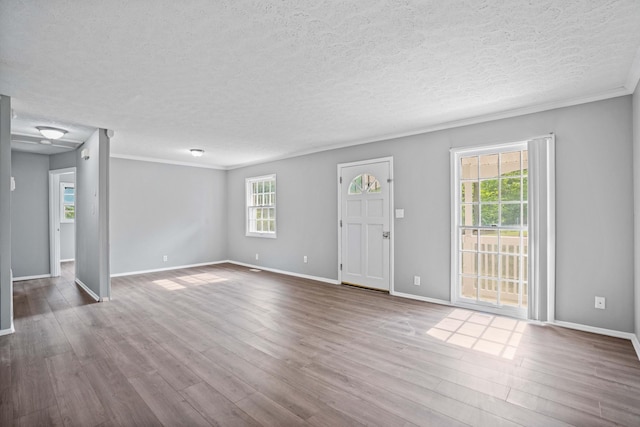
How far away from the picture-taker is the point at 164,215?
7.11 metres

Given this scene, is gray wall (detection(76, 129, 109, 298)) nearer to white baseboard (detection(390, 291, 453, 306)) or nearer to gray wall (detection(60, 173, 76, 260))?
gray wall (detection(60, 173, 76, 260))

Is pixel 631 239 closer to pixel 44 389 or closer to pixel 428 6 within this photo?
pixel 428 6

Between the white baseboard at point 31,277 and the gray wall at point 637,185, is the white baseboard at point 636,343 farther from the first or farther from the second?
the white baseboard at point 31,277

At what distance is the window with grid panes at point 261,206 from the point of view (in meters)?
7.17

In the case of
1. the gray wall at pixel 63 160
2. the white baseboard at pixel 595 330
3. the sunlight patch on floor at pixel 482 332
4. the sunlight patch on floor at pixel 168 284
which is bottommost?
the sunlight patch on floor at pixel 482 332

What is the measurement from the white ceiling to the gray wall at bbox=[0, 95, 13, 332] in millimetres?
258

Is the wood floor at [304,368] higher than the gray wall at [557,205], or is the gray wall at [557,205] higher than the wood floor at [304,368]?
the gray wall at [557,205]

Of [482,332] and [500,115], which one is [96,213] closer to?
[482,332]

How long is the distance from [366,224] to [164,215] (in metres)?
4.60

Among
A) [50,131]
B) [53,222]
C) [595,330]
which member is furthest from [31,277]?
[595,330]

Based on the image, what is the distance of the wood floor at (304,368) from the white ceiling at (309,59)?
2.48 metres

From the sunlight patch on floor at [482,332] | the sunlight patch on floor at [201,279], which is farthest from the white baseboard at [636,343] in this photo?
the sunlight patch on floor at [201,279]

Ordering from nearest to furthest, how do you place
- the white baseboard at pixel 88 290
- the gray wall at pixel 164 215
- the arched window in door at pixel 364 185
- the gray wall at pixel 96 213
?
the gray wall at pixel 96 213
the white baseboard at pixel 88 290
the arched window in door at pixel 364 185
the gray wall at pixel 164 215

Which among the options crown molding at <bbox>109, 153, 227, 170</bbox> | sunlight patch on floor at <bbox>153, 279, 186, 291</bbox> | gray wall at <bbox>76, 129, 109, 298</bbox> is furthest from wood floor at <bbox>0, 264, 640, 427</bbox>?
crown molding at <bbox>109, 153, 227, 170</bbox>
